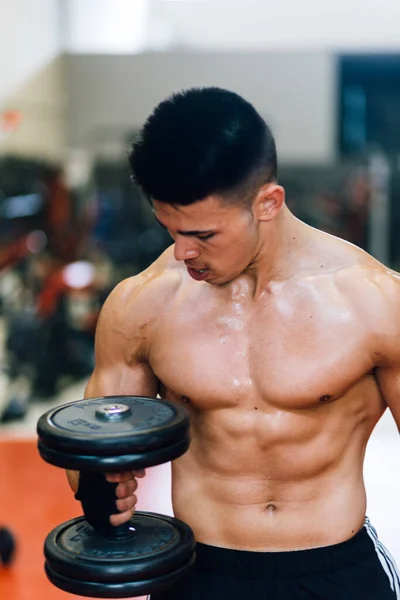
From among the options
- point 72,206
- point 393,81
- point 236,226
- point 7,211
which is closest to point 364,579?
point 236,226

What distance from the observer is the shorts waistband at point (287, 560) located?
4.71 ft

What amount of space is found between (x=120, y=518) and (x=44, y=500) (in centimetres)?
193

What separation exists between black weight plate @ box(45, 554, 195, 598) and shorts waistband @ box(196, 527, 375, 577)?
0.28 meters

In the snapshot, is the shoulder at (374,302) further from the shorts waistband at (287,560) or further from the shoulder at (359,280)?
the shorts waistband at (287,560)

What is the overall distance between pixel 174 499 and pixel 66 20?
6.39 m

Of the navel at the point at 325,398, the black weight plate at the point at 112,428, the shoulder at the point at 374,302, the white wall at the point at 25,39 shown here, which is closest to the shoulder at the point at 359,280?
the shoulder at the point at 374,302

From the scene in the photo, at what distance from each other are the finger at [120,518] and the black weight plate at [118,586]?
0.32 ft

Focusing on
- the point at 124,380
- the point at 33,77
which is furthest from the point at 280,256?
the point at 33,77

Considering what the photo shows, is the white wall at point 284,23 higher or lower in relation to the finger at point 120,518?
higher

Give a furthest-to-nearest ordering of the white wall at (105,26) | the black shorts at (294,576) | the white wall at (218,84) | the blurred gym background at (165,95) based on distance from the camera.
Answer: the white wall at (105,26), the white wall at (218,84), the blurred gym background at (165,95), the black shorts at (294,576)

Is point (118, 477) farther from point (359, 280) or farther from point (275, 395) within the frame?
point (359, 280)

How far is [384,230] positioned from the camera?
22.2 feet

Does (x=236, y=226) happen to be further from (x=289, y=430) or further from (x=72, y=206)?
(x=72, y=206)

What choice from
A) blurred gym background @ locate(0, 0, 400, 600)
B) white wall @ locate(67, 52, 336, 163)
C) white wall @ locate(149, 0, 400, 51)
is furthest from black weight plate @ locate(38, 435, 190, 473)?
white wall @ locate(149, 0, 400, 51)
